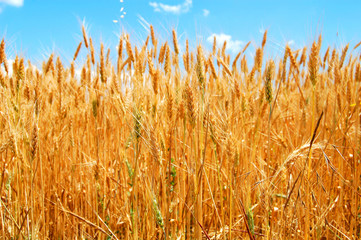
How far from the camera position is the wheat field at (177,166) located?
3.99 feet

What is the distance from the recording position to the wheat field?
1.21 meters

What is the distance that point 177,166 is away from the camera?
4.36 feet

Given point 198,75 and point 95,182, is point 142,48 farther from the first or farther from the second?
point 95,182

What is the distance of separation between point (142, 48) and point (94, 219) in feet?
3.55

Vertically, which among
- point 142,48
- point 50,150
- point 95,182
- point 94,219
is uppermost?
point 142,48

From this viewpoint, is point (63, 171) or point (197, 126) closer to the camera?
point (197, 126)

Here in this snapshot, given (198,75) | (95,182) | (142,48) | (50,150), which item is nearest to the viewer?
(198,75)

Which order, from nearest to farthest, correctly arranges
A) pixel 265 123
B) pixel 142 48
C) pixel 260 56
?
pixel 142 48 → pixel 260 56 → pixel 265 123

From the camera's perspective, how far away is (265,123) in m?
2.66

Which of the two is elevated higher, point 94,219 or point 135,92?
point 135,92

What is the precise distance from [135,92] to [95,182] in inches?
25.0

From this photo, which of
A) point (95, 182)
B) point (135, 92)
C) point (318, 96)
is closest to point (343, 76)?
point (318, 96)

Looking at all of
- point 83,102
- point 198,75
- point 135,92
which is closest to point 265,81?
point 198,75

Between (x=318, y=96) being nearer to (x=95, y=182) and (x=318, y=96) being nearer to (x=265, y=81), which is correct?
(x=265, y=81)
